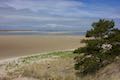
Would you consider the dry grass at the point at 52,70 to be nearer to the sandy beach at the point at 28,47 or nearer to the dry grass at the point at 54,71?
the dry grass at the point at 54,71

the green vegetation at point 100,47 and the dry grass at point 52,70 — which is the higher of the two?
the green vegetation at point 100,47

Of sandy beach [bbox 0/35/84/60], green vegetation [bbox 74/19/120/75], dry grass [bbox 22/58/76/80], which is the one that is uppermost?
green vegetation [bbox 74/19/120/75]

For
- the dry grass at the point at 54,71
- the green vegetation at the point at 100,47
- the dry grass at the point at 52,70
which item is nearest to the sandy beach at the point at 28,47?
the dry grass at the point at 54,71

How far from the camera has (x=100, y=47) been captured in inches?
716

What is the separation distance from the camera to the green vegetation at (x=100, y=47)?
17.9 meters

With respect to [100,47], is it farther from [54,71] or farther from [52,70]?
[52,70]

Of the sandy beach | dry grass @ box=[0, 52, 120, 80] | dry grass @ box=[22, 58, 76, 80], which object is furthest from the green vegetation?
the sandy beach

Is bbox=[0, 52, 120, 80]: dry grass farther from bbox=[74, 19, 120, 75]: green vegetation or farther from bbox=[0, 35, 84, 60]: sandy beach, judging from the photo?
bbox=[0, 35, 84, 60]: sandy beach

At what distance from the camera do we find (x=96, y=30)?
59.2 feet

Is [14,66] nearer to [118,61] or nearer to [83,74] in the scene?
[83,74]

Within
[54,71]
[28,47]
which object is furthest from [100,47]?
[28,47]

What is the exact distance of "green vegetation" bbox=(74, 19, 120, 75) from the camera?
17.9 metres

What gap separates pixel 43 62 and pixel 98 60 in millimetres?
4111

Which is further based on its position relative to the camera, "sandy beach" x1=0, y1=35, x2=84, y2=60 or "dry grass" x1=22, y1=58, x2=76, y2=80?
"sandy beach" x1=0, y1=35, x2=84, y2=60
